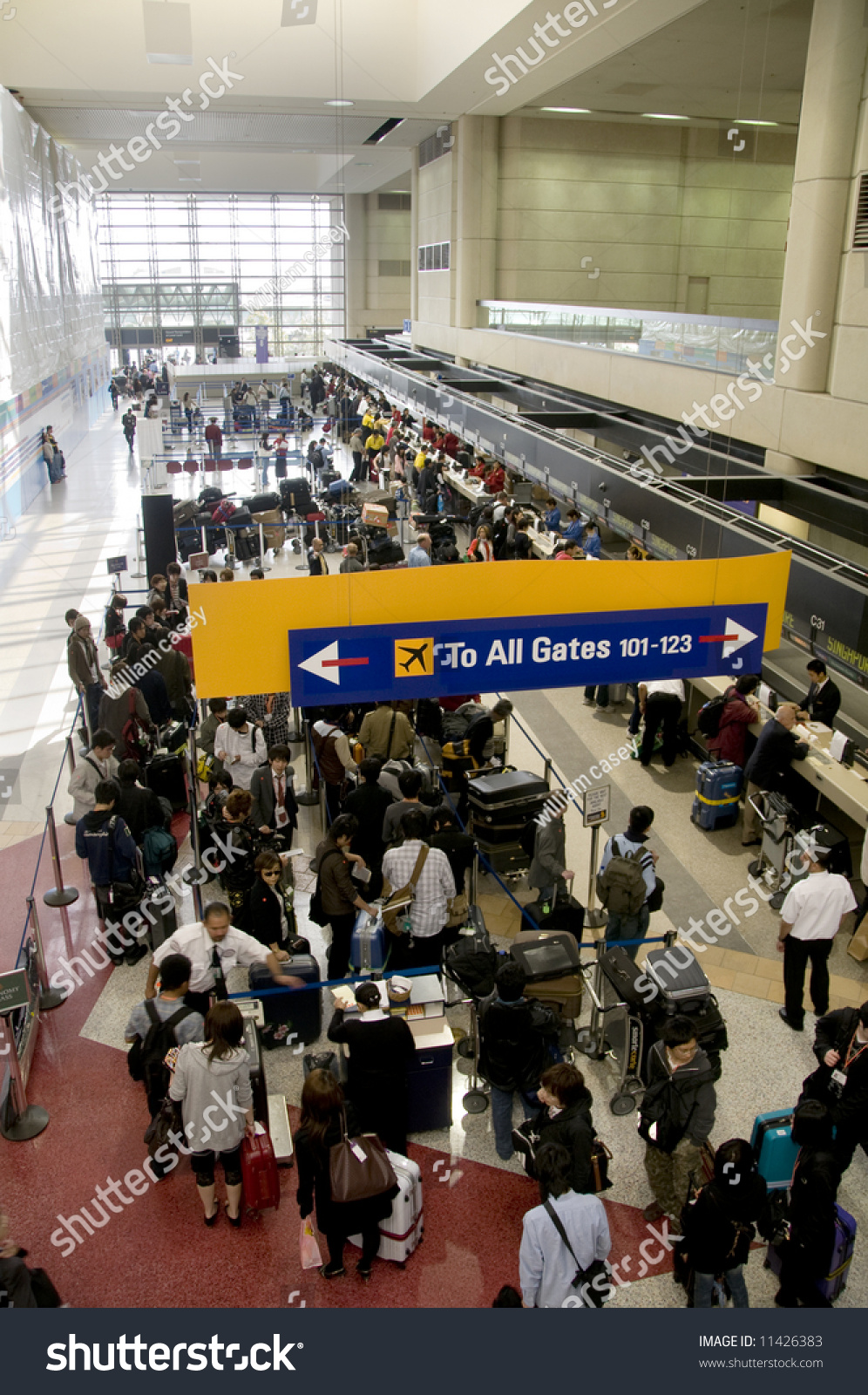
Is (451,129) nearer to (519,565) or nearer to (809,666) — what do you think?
(809,666)

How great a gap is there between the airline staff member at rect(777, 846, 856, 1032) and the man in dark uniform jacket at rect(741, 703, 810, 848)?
165 centimetres

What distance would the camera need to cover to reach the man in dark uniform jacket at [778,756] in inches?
305

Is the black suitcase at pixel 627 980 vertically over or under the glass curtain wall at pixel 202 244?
under

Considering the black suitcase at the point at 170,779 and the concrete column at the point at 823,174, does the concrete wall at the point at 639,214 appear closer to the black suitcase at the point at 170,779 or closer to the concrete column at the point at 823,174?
the concrete column at the point at 823,174

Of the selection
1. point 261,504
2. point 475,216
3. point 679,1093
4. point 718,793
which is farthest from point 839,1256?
point 475,216

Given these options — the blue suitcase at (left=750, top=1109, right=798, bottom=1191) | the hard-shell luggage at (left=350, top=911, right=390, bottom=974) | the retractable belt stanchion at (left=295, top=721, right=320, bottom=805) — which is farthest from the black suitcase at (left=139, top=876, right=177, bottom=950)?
the blue suitcase at (left=750, top=1109, right=798, bottom=1191)

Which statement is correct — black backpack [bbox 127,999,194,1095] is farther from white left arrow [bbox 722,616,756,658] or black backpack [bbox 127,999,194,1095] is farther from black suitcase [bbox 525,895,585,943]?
white left arrow [bbox 722,616,756,658]

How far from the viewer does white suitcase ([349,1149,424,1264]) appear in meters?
4.51

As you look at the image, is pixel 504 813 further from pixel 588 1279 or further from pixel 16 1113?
pixel 588 1279

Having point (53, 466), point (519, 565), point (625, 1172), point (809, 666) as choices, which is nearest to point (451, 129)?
point (53, 466)

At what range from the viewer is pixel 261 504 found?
1825 cm

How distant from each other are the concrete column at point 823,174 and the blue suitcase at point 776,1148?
848 cm

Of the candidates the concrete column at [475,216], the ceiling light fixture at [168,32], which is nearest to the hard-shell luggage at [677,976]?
the ceiling light fixture at [168,32]

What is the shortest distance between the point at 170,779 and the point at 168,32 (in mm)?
17493
